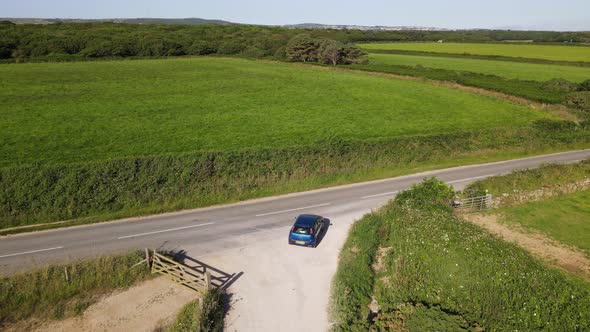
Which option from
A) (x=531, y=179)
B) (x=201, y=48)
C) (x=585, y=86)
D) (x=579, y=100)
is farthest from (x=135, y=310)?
(x=201, y=48)

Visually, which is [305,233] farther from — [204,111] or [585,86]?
[585,86]

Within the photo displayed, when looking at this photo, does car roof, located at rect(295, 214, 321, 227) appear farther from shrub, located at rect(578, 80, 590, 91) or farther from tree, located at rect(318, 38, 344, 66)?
tree, located at rect(318, 38, 344, 66)

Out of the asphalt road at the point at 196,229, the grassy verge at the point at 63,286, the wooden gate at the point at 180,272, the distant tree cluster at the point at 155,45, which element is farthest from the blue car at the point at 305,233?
the distant tree cluster at the point at 155,45

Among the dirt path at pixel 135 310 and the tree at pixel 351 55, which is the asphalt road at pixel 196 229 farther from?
the tree at pixel 351 55

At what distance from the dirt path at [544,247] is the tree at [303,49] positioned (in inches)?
2909

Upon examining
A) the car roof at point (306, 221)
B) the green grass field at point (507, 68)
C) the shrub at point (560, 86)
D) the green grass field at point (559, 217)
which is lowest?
the green grass field at point (559, 217)

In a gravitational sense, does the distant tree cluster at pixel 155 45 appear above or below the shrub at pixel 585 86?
above

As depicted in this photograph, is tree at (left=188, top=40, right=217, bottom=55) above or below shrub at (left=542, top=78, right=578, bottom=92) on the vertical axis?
above

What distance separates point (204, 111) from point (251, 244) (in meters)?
27.8

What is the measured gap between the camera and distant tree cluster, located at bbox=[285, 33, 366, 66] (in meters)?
Answer: 88.2

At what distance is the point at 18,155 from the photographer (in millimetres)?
30500

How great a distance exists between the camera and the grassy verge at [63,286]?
678 inches

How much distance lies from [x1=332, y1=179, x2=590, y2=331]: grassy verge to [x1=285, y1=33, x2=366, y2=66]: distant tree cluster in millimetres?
71724

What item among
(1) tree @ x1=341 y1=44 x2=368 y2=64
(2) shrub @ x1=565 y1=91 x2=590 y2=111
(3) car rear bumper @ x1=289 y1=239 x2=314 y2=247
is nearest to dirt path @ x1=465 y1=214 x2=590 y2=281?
(3) car rear bumper @ x1=289 y1=239 x2=314 y2=247
